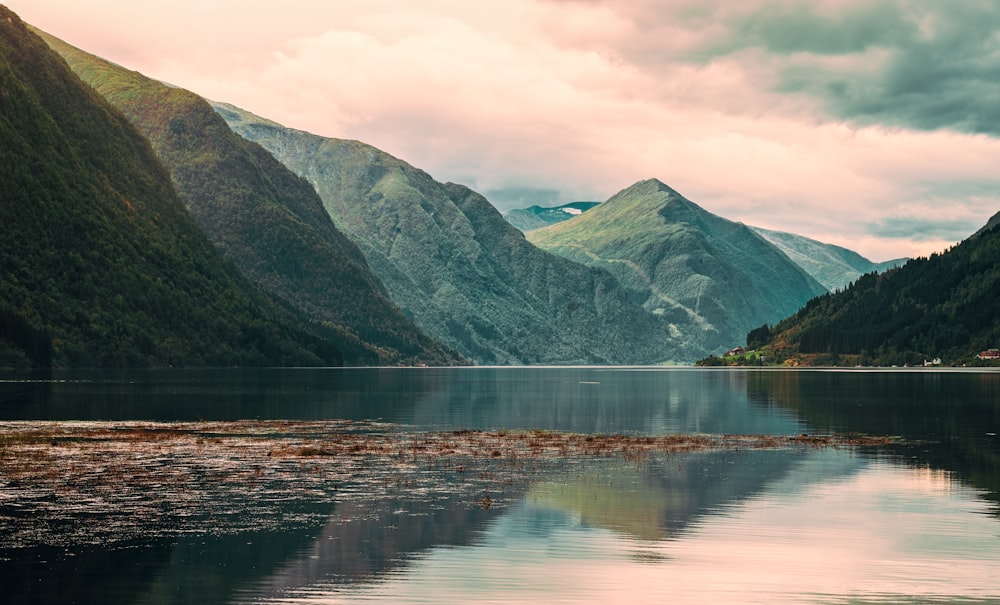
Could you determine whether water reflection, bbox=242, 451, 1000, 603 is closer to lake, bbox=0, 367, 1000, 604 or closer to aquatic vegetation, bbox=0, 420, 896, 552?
lake, bbox=0, 367, 1000, 604

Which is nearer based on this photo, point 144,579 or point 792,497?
point 144,579

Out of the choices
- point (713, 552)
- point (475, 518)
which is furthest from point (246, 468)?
point (713, 552)

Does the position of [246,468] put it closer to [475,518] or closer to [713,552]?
[475,518]

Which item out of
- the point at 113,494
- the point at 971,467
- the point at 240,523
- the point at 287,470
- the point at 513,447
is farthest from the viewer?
the point at 513,447

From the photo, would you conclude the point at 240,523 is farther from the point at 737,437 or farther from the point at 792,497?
the point at 737,437

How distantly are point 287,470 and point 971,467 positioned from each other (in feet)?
148

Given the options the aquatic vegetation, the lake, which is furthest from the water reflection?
the aquatic vegetation

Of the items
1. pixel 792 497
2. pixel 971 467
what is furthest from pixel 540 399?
pixel 792 497

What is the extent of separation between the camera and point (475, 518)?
51.3 m

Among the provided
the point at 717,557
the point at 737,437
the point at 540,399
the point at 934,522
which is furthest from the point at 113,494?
the point at 540,399

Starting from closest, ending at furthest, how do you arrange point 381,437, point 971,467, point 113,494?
1. point 113,494
2. point 971,467
3. point 381,437

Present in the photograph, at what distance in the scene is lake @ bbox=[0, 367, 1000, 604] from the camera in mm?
37594

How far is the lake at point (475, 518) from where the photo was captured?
37594 millimetres

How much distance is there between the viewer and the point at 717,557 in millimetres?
42750
